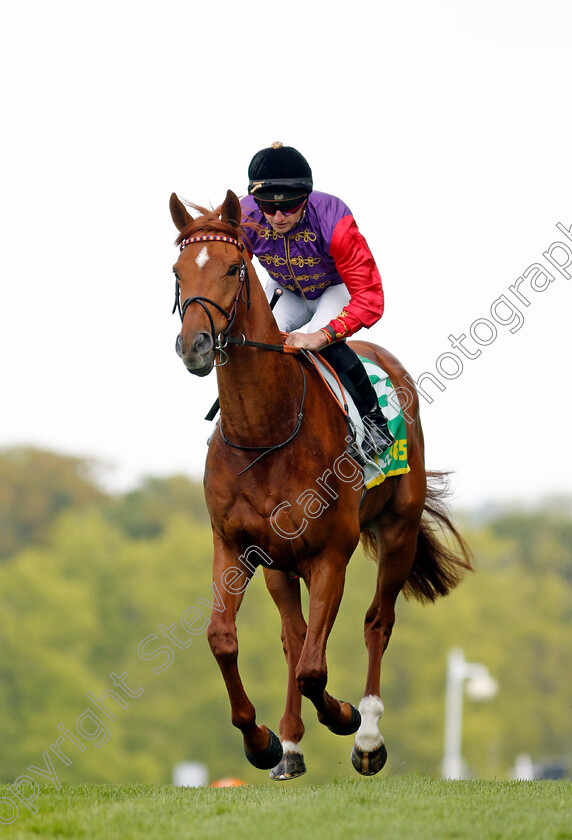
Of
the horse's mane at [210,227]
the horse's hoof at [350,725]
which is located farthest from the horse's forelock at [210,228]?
the horse's hoof at [350,725]

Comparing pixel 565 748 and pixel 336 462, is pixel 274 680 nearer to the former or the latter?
pixel 565 748

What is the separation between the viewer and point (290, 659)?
6.84m

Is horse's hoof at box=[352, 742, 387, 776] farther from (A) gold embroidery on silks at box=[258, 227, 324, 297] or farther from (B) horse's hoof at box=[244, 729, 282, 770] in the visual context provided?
(A) gold embroidery on silks at box=[258, 227, 324, 297]

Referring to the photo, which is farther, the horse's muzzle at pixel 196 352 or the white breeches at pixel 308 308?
the white breeches at pixel 308 308

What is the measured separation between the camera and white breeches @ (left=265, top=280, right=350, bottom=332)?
22.6ft

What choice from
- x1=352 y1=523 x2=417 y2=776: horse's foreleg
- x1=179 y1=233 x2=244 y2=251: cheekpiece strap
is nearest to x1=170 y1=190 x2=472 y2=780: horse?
x1=179 y1=233 x2=244 y2=251: cheekpiece strap

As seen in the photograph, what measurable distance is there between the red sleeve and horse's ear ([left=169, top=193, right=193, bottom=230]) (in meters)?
0.98

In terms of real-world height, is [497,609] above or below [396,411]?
above

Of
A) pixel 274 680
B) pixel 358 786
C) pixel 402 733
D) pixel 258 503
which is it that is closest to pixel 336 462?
pixel 258 503

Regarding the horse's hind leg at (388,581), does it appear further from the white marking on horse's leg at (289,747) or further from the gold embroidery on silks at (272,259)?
the gold embroidery on silks at (272,259)

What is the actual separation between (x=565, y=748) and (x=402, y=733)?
8086 millimetres

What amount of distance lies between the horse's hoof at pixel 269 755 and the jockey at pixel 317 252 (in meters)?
1.69

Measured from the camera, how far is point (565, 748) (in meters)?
41.4

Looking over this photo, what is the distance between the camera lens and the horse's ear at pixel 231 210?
18.6ft
